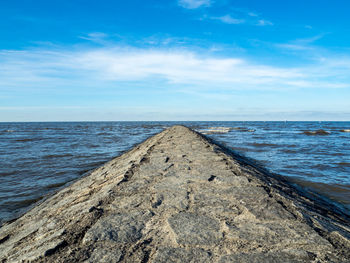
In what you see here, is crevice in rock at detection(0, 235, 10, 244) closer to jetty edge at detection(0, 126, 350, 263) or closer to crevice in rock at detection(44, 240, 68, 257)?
jetty edge at detection(0, 126, 350, 263)

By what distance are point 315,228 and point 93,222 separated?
2.00 metres

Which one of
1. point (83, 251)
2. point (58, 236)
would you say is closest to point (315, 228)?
point (83, 251)

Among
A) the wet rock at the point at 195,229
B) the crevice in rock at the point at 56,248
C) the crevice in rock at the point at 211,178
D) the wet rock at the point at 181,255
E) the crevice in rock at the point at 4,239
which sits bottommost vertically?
the crevice in rock at the point at 4,239

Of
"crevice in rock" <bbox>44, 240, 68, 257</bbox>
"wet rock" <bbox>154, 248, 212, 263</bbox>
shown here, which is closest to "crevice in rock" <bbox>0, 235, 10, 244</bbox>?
"crevice in rock" <bbox>44, 240, 68, 257</bbox>

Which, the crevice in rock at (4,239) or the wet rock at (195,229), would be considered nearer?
the wet rock at (195,229)

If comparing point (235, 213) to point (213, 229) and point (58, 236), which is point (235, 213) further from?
point (58, 236)

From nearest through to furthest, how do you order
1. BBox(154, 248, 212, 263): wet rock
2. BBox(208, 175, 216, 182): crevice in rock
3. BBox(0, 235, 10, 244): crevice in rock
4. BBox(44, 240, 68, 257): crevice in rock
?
BBox(154, 248, 212, 263): wet rock, BBox(44, 240, 68, 257): crevice in rock, BBox(0, 235, 10, 244): crevice in rock, BBox(208, 175, 216, 182): crevice in rock

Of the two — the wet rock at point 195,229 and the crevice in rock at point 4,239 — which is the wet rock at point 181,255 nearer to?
the wet rock at point 195,229

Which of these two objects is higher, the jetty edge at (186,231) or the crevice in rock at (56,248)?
the jetty edge at (186,231)

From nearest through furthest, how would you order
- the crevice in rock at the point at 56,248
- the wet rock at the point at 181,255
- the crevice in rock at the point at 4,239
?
the wet rock at the point at 181,255 < the crevice in rock at the point at 56,248 < the crevice in rock at the point at 4,239

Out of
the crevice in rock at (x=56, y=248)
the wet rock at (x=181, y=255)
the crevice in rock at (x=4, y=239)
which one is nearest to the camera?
the wet rock at (x=181, y=255)

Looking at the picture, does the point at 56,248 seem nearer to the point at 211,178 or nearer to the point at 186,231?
the point at 186,231

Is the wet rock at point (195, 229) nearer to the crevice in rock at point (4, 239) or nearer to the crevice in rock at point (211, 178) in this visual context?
the crevice in rock at point (211, 178)

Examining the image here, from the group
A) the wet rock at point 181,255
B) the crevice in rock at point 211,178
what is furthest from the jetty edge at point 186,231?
the crevice in rock at point 211,178
